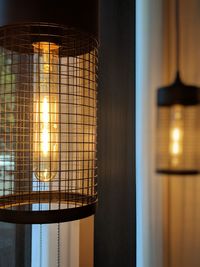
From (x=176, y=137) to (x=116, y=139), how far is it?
573 millimetres

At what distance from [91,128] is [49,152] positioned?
0.18m

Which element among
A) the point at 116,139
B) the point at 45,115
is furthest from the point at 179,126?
the point at 116,139

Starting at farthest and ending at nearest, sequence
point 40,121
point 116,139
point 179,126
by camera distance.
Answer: point 116,139 < point 40,121 < point 179,126

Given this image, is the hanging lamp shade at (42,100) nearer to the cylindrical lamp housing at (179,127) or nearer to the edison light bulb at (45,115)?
the edison light bulb at (45,115)

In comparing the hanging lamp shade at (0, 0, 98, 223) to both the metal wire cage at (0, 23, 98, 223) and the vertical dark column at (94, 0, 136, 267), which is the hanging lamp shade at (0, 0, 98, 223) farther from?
the vertical dark column at (94, 0, 136, 267)

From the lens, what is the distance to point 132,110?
1.33 metres

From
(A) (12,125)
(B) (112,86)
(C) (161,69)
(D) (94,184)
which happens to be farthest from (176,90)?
(B) (112,86)

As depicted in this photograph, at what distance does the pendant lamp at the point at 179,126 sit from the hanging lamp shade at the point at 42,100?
0.83 ft

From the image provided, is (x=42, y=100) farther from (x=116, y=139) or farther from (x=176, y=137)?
(x=116, y=139)

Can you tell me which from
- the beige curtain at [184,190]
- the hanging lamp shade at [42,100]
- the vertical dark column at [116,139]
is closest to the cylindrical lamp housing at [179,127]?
the beige curtain at [184,190]

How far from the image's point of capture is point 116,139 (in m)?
1.40

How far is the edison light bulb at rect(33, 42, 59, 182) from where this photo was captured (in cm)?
97

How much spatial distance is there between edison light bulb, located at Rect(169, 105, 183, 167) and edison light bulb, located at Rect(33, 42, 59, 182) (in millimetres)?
308

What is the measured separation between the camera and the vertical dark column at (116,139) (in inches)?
52.7
